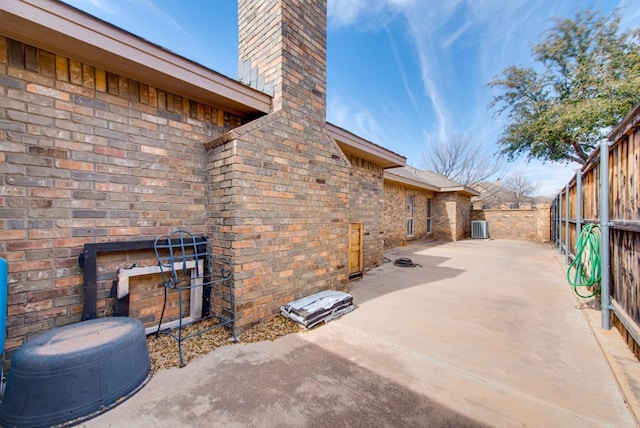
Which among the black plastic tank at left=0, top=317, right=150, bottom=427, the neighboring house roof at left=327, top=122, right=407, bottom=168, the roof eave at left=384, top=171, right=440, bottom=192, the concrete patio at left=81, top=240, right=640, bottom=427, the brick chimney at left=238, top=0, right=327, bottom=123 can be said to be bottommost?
the concrete patio at left=81, top=240, right=640, bottom=427

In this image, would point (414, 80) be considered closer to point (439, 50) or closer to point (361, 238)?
point (439, 50)

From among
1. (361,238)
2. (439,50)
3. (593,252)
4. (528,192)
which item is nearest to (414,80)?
(439,50)

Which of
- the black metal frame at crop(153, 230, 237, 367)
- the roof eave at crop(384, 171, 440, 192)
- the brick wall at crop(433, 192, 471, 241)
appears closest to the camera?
the black metal frame at crop(153, 230, 237, 367)

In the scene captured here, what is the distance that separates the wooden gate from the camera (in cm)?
542

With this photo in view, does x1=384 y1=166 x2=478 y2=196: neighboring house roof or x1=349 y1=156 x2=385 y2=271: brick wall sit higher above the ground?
x1=384 y1=166 x2=478 y2=196: neighboring house roof

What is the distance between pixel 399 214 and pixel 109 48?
960cm

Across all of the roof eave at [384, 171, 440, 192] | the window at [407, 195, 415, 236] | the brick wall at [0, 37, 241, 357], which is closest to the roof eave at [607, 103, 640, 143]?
the brick wall at [0, 37, 241, 357]

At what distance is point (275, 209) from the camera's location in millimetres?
3201

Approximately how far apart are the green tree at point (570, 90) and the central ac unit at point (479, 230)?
407 centimetres

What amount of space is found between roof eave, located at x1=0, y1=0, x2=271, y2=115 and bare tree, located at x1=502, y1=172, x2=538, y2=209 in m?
35.5

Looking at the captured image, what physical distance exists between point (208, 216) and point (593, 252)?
5.08 meters

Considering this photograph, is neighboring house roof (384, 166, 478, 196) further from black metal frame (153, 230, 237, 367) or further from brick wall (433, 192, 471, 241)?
black metal frame (153, 230, 237, 367)

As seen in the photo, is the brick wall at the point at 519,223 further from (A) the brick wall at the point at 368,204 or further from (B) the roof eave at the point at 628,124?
(B) the roof eave at the point at 628,124

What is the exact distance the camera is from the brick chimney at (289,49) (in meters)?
3.38
